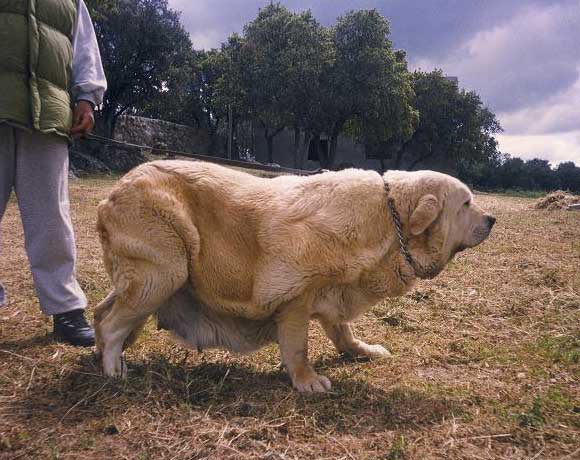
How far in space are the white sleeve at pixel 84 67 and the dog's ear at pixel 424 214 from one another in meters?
2.55

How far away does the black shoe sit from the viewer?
3547mm

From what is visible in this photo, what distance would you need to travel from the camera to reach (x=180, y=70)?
1056 inches

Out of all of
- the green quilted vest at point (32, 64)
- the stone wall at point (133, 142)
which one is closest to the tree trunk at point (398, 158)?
the stone wall at point (133, 142)

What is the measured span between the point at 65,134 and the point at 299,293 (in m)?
2.09

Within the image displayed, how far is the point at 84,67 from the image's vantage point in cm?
376

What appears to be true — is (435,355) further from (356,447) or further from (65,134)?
(65,134)

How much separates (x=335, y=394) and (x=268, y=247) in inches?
38.5

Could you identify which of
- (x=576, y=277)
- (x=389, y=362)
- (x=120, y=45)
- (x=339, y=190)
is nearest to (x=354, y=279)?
(x=339, y=190)

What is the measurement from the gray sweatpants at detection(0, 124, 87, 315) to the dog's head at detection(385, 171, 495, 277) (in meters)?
2.37

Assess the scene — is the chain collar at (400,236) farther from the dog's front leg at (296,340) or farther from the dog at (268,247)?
the dog's front leg at (296,340)

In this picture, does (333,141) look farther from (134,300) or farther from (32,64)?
(134,300)

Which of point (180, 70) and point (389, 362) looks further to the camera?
point (180, 70)

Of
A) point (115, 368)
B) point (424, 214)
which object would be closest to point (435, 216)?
point (424, 214)

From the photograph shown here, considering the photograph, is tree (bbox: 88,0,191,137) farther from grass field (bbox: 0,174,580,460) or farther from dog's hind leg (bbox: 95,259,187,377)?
dog's hind leg (bbox: 95,259,187,377)
